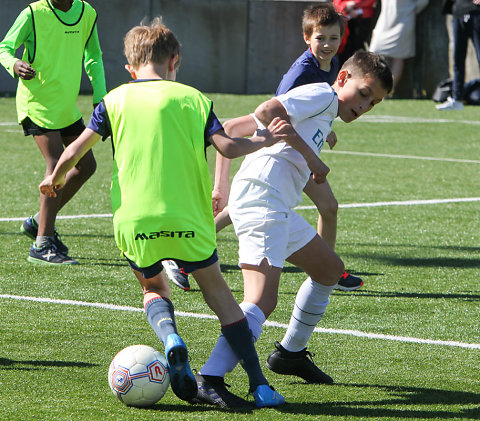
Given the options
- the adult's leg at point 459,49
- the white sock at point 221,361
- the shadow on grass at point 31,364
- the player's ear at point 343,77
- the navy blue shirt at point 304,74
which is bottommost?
the adult's leg at point 459,49

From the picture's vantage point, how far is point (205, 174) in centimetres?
413

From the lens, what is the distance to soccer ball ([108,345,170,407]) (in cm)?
412

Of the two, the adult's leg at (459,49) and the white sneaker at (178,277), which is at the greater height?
the white sneaker at (178,277)

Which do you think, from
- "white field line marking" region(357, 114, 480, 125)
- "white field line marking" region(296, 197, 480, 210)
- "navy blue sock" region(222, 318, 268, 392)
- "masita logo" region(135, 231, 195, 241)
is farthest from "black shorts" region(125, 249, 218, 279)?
"white field line marking" region(357, 114, 480, 125)

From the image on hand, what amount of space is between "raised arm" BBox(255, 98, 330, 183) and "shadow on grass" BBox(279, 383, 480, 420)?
945 mm

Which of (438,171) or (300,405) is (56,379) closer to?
(300,405)

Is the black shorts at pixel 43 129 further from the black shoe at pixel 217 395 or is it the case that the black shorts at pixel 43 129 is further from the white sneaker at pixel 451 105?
the white sneaker at pixel 451 105

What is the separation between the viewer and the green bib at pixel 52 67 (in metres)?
7.44

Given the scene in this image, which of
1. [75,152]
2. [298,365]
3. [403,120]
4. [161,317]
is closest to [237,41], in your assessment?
[403,120]

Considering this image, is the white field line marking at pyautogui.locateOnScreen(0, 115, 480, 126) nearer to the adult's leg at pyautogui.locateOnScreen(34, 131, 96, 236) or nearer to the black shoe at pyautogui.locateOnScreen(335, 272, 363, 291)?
the adult's leg at pyautogui.locateOnScreen(34, 131, 96, 236)

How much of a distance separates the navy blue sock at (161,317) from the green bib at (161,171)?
0.25m

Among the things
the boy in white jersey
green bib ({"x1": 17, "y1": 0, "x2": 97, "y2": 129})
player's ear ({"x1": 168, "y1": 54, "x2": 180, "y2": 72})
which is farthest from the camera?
green bib ({"x1": 17, "y1": 0, "x2": 97, "y2": 129})

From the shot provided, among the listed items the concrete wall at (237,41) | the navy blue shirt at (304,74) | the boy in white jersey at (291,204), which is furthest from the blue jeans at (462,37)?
the boy in white jersey at (291,204)

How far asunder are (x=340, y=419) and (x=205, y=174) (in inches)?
43.4
